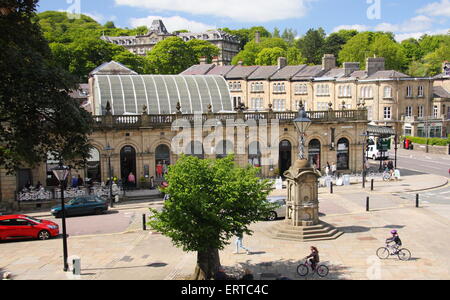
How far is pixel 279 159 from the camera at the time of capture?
141 ft

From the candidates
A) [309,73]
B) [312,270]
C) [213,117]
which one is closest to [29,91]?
[312,270]

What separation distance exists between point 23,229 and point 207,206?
13276 mm

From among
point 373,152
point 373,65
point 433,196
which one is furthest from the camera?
point 373,65

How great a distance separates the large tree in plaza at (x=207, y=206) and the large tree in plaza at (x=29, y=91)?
4299 millimetres

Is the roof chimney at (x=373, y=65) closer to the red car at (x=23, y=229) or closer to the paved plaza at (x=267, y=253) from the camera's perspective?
the paved plaza at (x=267, y=253)

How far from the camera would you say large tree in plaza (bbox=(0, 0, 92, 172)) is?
56.7ft

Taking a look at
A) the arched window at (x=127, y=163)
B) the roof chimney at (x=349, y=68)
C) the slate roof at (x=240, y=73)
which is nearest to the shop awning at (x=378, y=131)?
the arched window at (x=127, y=163)

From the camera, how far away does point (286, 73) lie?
87125 millimetres

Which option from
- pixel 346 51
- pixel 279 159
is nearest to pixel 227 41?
pixel 346 51

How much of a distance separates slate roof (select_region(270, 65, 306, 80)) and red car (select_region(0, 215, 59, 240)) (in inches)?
2521

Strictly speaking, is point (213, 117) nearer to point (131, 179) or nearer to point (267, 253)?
point (131, 179)

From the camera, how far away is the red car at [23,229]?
26.3 m

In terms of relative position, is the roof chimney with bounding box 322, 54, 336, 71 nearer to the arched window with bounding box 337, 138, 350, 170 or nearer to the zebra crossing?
the arched window with bounding box 337, 138, 350, 170

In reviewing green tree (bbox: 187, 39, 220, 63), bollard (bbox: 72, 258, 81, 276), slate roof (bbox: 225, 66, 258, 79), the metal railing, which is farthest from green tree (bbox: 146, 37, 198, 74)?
bollard (bbox: 72, 258, 81, 276)
